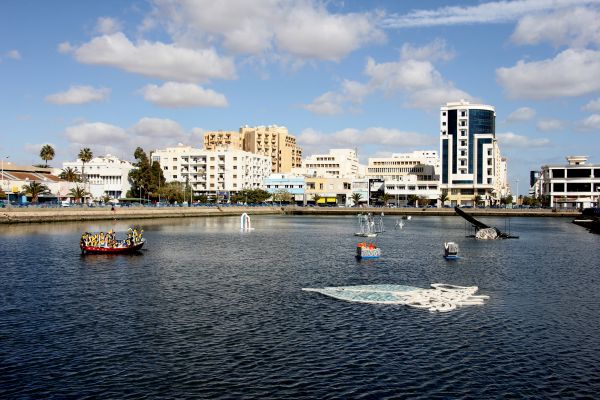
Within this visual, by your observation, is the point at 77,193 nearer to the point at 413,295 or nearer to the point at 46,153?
the point at 46,153

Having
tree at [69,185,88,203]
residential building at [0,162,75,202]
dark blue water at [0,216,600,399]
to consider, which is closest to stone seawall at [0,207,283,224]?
tree at [69,185,88,203]

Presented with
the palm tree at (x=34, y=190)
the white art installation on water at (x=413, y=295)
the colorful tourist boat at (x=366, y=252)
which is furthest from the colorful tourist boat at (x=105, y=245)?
the palm tree at (x=34, y=190)

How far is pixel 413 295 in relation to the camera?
46.1 meters

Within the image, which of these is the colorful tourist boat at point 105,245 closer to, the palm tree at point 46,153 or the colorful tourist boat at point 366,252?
the colorful tourist boat at point 366,252

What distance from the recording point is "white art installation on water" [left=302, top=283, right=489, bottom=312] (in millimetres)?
43062

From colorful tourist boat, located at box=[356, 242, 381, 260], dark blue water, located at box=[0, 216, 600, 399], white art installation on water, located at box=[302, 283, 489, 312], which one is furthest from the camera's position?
colorful tourist boat, located at box=[356, 242, 381, 260]

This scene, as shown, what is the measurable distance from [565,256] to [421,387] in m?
60.8

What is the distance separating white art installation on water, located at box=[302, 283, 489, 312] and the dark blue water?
1.64m

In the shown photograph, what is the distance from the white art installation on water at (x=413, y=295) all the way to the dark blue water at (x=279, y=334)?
1644 millimetres

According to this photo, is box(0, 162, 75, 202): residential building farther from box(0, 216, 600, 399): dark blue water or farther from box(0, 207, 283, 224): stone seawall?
box(0, 216, 600, 399): dark blue water

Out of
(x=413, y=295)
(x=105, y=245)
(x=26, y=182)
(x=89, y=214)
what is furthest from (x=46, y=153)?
(x=413, y=295)

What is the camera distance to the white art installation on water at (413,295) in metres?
43.1

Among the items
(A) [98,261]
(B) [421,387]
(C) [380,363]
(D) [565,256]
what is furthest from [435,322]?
(D) [565,256]

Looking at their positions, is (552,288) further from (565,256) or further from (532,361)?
(565,256)
